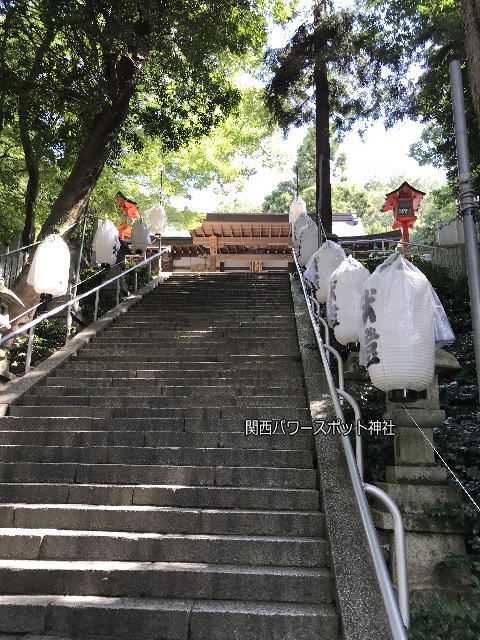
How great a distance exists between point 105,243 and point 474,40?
7466 millimetres

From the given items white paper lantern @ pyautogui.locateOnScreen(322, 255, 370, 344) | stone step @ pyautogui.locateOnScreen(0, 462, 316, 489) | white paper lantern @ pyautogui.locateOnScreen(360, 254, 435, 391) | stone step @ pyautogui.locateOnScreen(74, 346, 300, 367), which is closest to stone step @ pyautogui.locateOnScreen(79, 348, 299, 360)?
stone step @ pyautogui.locateOnScreen(74, 346, 300, 367)

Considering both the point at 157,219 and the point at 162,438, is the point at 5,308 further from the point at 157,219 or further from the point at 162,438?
the point at 157,219

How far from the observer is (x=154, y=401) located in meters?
6.12

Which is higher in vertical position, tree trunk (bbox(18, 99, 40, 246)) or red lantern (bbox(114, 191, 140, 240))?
red lantern (bbox(114, 191, 140, 240))

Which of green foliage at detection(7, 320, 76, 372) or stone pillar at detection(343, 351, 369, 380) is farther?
green foliage at detection(7, 320, 76, 372)

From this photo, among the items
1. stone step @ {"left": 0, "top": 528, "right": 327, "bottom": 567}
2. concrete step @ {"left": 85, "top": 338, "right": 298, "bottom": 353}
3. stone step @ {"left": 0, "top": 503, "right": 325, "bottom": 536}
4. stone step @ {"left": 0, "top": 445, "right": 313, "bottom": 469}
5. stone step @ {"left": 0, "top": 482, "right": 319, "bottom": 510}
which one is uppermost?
concrete step @ {"left": 85, "top": 338, "right": 298, "bottom": 353}

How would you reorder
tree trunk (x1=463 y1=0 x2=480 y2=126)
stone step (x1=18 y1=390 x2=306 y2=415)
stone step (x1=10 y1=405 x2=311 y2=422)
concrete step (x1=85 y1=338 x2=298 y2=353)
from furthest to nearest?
concrete step (x1=85 y1=338 x2=298 y2=353)
stone step (x1=18 y1=390 x2=306 y2=415)
stone step (x1=10 y1=405 x2=311 y2=422)
tree trunk (x1=463 y1=0 x2=480 y2=126)

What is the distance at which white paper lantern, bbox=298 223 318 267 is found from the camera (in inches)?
422

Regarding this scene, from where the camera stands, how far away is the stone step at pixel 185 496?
14.0ft

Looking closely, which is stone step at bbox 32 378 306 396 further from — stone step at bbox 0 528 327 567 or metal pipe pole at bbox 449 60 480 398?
metal pipe pole at bbox 449 60 480 398

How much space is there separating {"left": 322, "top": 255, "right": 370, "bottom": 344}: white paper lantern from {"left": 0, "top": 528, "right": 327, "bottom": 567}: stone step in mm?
2143

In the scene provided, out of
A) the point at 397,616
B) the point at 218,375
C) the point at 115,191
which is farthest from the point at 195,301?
the point at 397,616

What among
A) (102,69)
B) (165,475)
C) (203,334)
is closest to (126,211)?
Answer: (102,69)

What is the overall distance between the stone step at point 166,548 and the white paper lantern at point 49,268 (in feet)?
11.8
